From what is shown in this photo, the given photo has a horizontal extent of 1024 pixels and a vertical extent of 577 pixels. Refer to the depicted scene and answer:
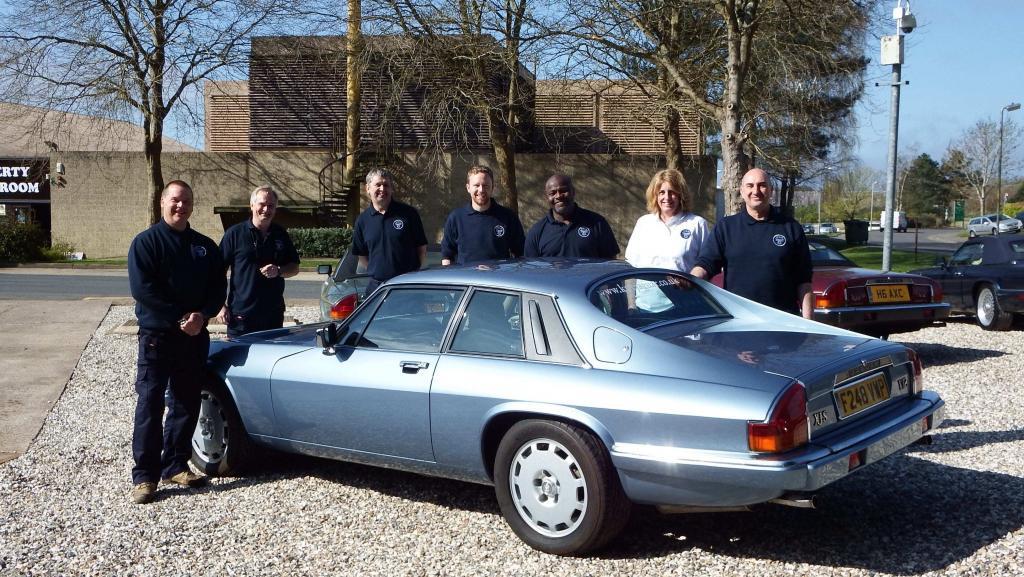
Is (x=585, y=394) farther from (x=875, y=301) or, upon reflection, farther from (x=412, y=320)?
(x=875, y=301)

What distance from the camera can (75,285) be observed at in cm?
2134

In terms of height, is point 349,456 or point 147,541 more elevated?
point 349,456

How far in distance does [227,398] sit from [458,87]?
16.6 m

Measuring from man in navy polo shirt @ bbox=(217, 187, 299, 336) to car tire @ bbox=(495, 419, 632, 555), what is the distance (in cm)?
274

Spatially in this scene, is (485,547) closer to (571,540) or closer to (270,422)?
(571,540)

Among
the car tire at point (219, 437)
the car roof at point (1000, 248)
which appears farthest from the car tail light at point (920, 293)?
the car tire at point (219, 437)

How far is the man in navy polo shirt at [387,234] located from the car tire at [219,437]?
176 centimetres

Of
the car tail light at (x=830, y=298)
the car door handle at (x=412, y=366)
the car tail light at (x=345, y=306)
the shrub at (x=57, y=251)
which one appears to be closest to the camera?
the car door handle at (x=412, y=366)

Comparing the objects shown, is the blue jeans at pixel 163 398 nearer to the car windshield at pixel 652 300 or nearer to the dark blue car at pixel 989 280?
the car windshield at pixel 652 300

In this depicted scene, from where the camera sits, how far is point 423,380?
186 inches

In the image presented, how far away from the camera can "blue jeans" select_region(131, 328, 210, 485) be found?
5.45 metres

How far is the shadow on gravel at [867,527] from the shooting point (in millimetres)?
4219

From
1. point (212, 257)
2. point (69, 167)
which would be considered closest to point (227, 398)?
point (212, 257)

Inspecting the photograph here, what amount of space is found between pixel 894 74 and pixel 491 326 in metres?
12.8
